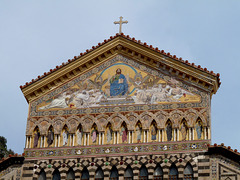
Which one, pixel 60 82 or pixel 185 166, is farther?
pixel 60 82

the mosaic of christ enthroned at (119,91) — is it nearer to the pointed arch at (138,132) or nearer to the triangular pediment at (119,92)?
the triangular pediment at (119,92)

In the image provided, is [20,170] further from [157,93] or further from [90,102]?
[157,93]

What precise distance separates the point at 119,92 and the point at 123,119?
54.4 inches

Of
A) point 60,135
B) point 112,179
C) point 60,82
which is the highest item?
point 60,82

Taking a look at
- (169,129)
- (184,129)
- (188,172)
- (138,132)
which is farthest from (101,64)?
(188,172)

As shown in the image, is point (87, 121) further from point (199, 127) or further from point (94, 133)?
point (199, 127)

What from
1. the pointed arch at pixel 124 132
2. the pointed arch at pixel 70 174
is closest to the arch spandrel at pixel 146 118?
the pointed arch at pixel 124 132

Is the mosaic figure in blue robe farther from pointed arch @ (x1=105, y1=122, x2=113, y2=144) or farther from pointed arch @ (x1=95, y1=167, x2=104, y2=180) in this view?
pointed arch @ (x1=95, y1=167, x2=104, y2=180)

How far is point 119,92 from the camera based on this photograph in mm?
31953

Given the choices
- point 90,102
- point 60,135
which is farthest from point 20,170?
point 90,102

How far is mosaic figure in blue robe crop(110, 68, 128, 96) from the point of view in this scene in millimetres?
31969

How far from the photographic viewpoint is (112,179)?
30141mm

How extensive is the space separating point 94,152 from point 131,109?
2.43 m

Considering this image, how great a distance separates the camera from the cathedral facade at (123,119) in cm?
2994
